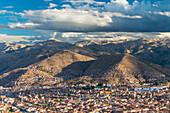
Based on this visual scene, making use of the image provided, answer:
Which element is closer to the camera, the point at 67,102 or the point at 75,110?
the point at 75,110

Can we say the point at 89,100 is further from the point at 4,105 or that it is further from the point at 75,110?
the point at 4,105

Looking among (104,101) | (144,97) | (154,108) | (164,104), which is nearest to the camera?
(154,108)

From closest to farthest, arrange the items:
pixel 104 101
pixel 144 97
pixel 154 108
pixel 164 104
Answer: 1. pixel 154 108
2. pixel 164 104
3. pixel 104 101
4. pixel 144 97

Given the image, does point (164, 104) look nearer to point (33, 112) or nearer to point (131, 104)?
point (131, 104)

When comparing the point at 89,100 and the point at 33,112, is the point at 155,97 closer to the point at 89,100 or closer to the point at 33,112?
the point at 89,100

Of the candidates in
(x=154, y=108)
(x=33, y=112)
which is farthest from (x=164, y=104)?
(x=33, y=112)

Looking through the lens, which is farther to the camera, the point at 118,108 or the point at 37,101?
the point at 37,101

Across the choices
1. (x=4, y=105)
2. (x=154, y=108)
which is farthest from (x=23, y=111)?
(x=154, y=108)
